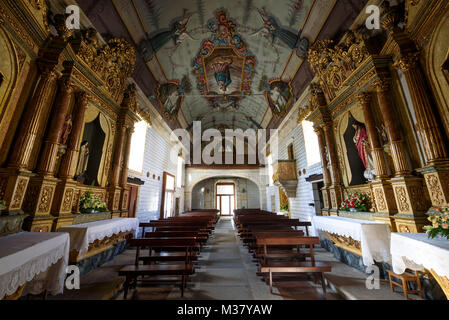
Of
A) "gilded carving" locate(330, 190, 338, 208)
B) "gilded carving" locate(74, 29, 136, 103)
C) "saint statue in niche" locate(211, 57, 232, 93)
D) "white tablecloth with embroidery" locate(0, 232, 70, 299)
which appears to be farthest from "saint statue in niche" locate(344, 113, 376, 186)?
"gilded carving" locate(74, 29, 136, 103)

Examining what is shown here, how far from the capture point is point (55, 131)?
13.4ft

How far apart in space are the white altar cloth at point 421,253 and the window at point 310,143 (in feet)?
18.8

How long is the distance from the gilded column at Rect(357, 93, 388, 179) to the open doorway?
16876 mm

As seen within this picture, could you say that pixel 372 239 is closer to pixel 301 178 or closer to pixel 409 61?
pixel 409 61

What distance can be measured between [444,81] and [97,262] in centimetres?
854

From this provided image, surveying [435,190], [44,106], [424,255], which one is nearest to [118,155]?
[44,106]

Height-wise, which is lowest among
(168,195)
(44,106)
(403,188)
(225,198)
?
(403,188)

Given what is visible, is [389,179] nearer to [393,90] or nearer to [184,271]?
[393,90]

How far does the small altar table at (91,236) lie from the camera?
3789mm

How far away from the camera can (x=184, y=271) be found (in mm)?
2953

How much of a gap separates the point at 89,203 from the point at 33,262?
312 cm

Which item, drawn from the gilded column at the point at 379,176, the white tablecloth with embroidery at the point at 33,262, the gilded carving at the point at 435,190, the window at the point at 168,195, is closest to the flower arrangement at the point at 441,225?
the gilded carving at the point at 435,190

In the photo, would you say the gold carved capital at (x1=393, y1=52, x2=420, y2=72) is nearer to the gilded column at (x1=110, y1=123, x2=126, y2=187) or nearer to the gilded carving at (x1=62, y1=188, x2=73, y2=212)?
the gilded carving at (x1=62, y1=188, x2=73, y2=212)
